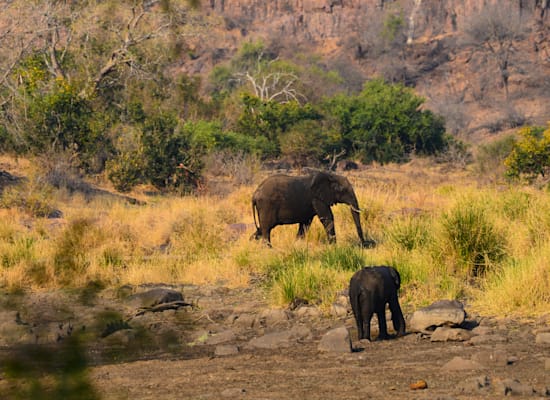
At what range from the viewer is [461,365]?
439cm

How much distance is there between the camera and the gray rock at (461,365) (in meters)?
4.36

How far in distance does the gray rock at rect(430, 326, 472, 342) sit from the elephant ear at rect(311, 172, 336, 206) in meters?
5.49

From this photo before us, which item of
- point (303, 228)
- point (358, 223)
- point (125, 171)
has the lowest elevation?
point (125, 171)

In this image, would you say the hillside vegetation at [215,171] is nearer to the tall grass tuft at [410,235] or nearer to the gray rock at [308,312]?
the tall grass tuft at [410,235]

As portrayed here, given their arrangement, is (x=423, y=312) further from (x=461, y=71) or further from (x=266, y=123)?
(x=461, y=71)

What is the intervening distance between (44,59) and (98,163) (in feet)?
19.3

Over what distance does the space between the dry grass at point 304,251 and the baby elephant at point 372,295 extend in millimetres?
1140

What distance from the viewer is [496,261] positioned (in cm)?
812

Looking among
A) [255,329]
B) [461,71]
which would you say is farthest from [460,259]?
[461,71]

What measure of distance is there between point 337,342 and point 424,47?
50.7 meters

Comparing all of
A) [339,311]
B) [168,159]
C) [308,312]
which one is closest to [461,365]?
[339,311]

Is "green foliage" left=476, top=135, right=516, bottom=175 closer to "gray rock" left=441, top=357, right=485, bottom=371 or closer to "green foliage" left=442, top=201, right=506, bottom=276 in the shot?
"green foliage" left=442, top=201, right=506, bottom=276

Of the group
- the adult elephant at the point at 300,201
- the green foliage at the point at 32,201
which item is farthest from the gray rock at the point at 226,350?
the green foliage at the point at 32,201

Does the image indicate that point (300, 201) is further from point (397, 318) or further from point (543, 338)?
point (543, 338)
